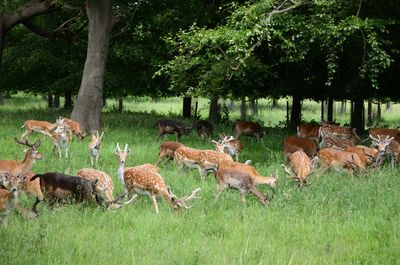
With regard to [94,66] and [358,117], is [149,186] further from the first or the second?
[358,117]

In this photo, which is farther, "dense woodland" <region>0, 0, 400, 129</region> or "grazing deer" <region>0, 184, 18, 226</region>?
"dense woodland" <region>0, 0, 400, 129</region>

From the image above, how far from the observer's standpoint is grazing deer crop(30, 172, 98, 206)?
931 centimetres

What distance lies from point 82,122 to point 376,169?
33.0 feet

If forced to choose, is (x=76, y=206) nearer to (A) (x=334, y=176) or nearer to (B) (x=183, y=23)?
(A) (x=334, y=176)

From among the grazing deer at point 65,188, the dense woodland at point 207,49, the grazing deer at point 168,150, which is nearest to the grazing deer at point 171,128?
the dense woodland at point 207,49

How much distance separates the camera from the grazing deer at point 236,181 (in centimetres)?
1052

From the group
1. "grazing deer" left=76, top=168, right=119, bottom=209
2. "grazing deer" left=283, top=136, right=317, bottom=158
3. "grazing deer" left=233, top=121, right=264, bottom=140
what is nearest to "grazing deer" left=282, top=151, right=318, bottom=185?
"grazing deer" left=283, top=136, right=317, bottom=158

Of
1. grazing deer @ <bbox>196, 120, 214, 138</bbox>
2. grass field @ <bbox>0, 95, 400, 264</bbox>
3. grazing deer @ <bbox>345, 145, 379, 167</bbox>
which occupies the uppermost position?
grazing deer @ <bbox>196, 120, 214, 138</bbox>

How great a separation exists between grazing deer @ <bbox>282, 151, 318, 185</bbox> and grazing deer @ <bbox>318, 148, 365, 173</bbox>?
0.81 metres

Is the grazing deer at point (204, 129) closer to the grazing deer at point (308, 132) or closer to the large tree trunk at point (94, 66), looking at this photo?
the grazing deer at point (308, 132)

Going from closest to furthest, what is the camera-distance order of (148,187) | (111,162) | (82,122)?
(148,187) → (111,162) → (82,122)

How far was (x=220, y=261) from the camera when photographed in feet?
23.1

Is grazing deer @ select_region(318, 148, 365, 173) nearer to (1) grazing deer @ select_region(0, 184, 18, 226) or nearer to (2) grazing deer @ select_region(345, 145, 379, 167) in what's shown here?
(2) grazing deer @ select_region(345, 145, 379, 167)

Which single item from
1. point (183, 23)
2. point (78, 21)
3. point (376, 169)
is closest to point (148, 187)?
point (376, 169)
